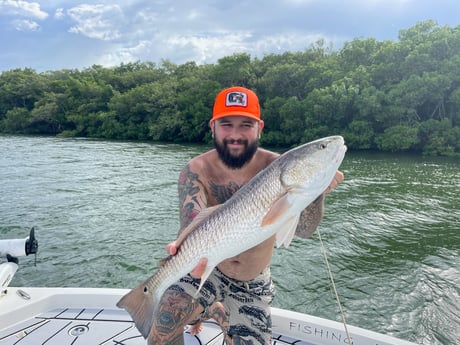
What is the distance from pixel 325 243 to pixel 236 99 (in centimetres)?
662

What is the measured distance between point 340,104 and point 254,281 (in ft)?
93.9

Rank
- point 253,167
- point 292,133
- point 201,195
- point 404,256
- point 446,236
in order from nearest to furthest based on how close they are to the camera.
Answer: point 201,195 < point 253,167 < point 404,256 < point 446,236 < point 292,133

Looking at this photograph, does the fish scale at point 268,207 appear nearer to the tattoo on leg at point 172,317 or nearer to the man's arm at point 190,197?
the man's arm at point 190,197

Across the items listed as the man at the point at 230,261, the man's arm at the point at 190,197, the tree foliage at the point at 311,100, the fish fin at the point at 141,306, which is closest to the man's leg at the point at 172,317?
the man at the point at 230,261

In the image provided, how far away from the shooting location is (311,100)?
31141 mm

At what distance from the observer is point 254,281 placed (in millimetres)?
2990

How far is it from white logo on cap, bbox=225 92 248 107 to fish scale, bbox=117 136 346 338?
812mm

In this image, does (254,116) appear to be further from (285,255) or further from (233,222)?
(285,255)

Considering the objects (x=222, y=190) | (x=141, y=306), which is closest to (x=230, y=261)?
(x=222, y=190)

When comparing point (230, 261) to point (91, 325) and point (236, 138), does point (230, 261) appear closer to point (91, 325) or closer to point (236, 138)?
point (236, 138)

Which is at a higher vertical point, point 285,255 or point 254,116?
point 254,116

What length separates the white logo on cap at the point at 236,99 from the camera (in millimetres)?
2920

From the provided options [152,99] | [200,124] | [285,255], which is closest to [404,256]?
[285,255]

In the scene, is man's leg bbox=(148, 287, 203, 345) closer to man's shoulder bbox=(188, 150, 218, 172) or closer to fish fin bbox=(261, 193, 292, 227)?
man's shoulder bbox=(188, 150, 218, 172)
